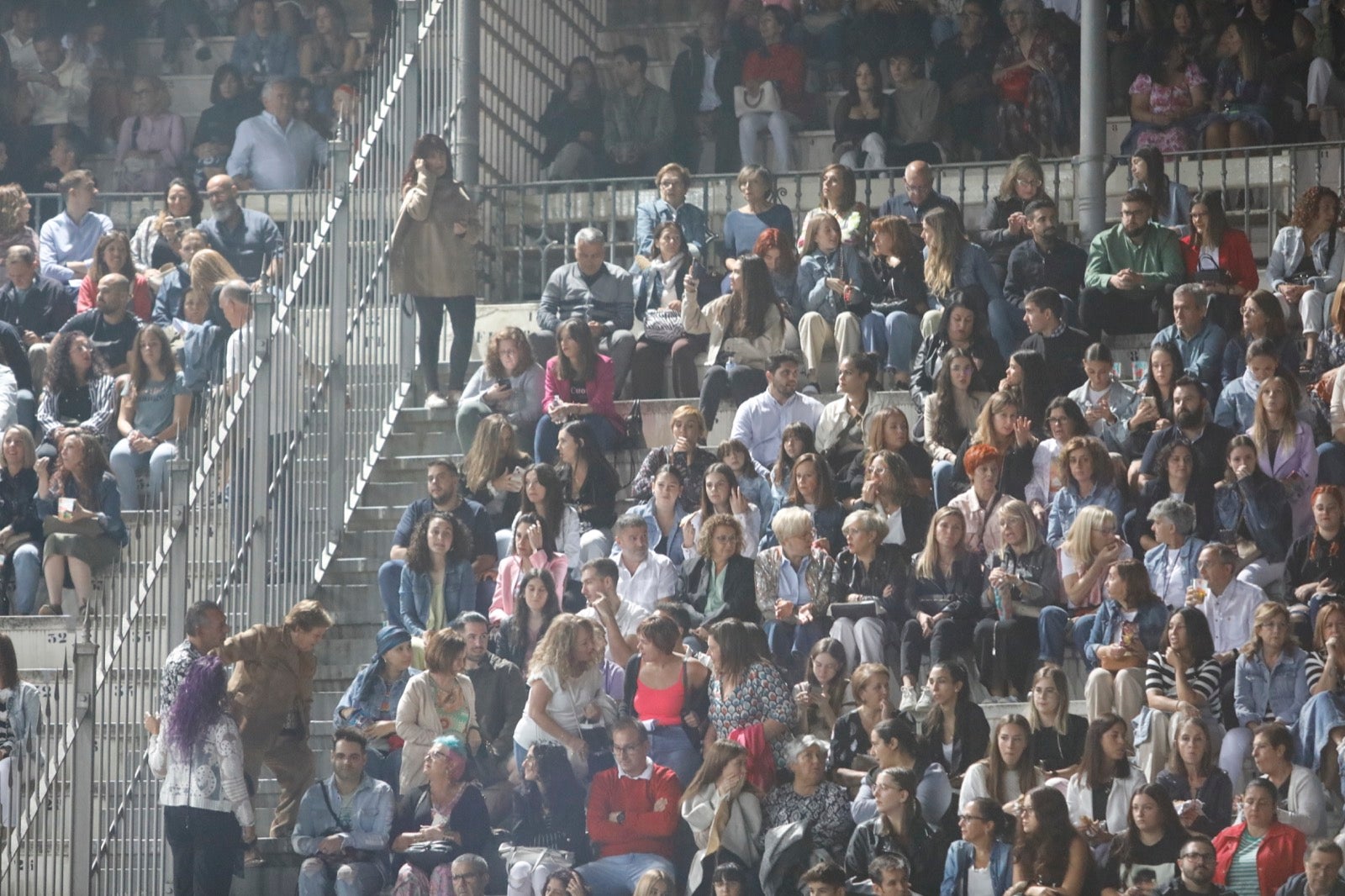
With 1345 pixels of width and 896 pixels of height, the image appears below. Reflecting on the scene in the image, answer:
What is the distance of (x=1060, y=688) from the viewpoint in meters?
14.6

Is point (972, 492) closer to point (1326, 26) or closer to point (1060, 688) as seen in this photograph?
point (1060, 688)

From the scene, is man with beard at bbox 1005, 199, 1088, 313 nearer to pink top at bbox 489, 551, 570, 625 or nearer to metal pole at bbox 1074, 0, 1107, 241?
metal pole at bbox 1074, 0, 1107, 241

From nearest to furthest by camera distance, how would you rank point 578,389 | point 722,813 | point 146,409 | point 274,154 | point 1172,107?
1. point 722,813
2. point 578,389
3. point 146,409
4. point 1172,107
5. point 274,154

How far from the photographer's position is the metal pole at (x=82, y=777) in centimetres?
1516

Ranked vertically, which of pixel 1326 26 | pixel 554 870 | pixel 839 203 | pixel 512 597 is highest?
pixel 1326 26

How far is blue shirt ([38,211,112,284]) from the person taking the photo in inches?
828

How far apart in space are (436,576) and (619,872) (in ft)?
7.75

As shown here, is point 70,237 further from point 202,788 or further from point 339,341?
point 202,788

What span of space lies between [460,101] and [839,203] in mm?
2941

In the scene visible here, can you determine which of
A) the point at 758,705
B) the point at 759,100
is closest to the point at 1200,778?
the point at 758,705

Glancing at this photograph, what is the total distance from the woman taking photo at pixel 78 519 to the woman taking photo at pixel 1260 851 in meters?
6.68

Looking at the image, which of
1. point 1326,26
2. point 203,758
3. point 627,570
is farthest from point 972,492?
point 1326,26

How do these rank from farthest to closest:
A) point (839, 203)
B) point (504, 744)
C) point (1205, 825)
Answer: point (839, 203)
point (504, 744)
point (1205, 825)

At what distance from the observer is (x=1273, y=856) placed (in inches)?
551
